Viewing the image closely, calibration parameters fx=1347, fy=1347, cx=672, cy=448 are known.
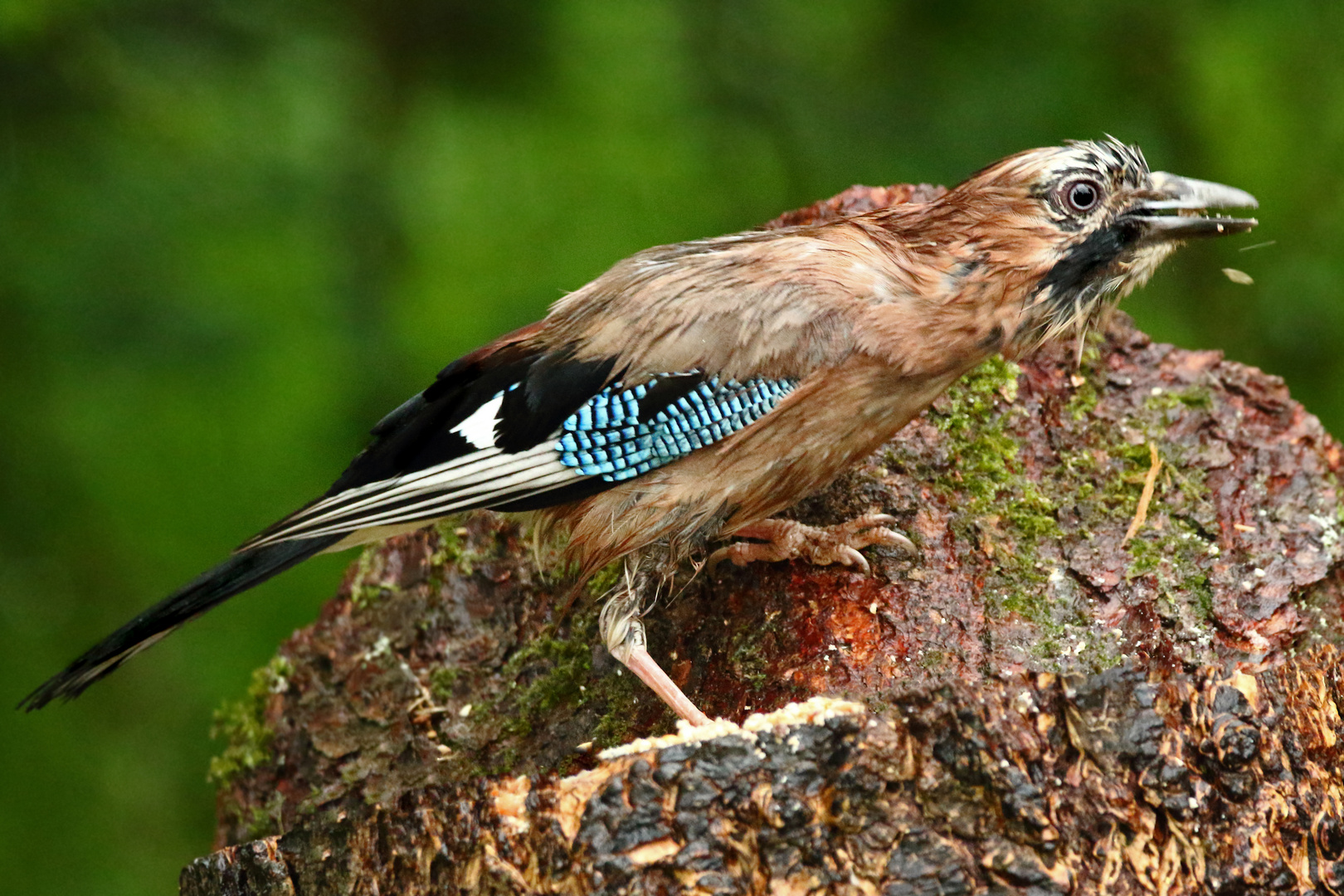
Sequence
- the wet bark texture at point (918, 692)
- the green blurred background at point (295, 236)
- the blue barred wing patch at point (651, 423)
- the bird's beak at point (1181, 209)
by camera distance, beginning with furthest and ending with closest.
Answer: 1. the green blurred background at point (295, 236)
2. the bird's beak at point (1181, 209)
3. the blue barred wing patch at point (651, 423)
4. the wet bark texture at point (918, 692)

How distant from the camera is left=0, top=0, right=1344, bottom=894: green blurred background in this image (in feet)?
20.1

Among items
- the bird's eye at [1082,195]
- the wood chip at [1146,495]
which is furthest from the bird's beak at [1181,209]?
the wood chip at [1146,495]

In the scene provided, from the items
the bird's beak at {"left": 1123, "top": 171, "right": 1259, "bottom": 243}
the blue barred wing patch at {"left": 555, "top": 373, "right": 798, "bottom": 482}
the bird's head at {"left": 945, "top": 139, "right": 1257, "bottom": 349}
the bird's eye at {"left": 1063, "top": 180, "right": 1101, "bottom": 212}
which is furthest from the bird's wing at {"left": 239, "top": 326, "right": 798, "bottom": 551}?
the bird's beak at {"left": 1123, "top": 171, "right": 1259, "bottom": 243}

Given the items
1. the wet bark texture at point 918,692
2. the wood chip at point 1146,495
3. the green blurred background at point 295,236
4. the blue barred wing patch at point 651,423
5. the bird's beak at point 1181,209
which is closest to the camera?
the wet bark texture at point 918,692

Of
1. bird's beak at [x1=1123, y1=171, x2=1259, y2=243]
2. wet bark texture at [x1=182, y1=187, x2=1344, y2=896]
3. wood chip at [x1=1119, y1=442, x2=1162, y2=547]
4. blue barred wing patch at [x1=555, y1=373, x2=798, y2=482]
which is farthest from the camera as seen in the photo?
wood chip at [x1=1119, y1=442, x2=1162, y2=547]

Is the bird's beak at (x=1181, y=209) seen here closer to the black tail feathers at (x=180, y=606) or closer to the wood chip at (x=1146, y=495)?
the wood chip at (x=1146, y=495)

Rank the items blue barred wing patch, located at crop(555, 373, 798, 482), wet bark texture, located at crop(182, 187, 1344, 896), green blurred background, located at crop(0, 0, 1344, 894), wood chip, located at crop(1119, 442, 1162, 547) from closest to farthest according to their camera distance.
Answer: wet bark texture, located at crop(182, 187, 1344, 896)
blue barred wing patch, located at crop(555, 373, 798, 482)
wood chip, located at crop(1119, 442, 1162, 547)
green blurred background, located at crop(0, 0, 1344, 894)

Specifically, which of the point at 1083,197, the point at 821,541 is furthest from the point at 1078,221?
the point at 821,541

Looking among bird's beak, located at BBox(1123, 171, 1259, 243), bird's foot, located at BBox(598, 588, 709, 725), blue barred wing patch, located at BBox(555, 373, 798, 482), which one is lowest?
bird's foot, located at BBox(598, 588, 709, 725)

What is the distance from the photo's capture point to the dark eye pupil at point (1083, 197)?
160 inches

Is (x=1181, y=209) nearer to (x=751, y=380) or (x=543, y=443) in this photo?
(x=751, y=380)

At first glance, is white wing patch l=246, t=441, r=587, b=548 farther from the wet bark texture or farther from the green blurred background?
the green blurred background

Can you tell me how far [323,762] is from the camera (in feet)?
15.7

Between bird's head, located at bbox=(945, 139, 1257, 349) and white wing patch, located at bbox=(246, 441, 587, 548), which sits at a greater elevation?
bird's head, located at bbox=(945, 139, 1257, 349)
